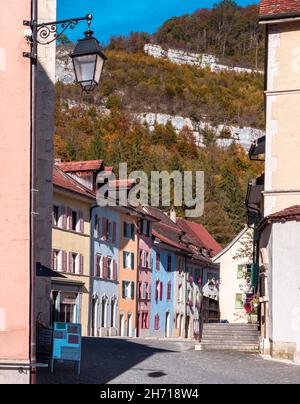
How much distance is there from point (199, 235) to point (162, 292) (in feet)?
76.0

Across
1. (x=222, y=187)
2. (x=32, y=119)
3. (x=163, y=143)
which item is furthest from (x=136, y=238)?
(x=163, y=143)

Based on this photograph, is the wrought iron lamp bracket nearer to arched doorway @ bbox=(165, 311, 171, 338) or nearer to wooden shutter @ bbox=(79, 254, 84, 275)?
wooden shutter @ bbox=(79, 254, 84, 275)

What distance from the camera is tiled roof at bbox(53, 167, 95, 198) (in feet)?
156

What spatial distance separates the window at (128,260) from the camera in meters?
58.1

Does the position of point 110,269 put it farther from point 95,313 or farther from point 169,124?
point 169,124

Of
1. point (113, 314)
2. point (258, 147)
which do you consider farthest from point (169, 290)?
point (258, 147)

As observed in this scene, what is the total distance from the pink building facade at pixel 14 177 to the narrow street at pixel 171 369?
3.93 metres

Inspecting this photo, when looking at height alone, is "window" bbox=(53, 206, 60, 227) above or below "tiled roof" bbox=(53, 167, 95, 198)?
below

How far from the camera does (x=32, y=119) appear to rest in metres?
11.9

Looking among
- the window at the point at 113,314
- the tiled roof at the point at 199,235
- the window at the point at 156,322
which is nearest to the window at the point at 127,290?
the window at the point at 113,314

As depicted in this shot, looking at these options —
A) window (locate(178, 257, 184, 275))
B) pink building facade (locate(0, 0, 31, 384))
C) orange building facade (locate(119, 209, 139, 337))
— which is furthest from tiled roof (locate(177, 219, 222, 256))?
pink building facade (locate(0, 0, 31, 384))

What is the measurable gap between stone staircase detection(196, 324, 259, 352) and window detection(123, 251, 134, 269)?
29.4 m

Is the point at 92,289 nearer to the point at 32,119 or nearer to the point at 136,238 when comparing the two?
the point at 136,238
